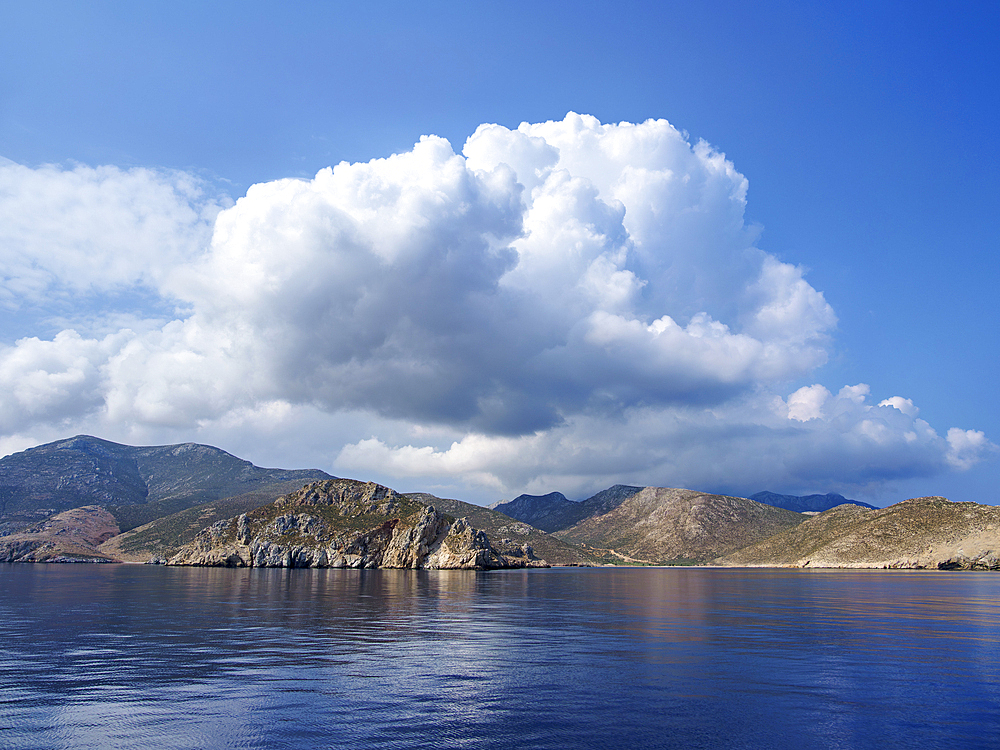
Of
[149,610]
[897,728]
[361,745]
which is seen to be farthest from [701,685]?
[149,610]

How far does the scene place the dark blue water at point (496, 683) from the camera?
24797 mm

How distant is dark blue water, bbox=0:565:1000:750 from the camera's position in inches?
976

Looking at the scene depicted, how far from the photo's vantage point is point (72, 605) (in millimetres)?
86375

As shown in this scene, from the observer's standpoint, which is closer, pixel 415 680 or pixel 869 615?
pixel 415 680

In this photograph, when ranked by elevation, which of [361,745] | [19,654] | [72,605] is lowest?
[72,605]

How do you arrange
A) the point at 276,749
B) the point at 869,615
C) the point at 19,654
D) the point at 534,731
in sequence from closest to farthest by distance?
1. the point at 276,749
2. the point at 534,731
3. the point at 19,654
4. the point at 869,615

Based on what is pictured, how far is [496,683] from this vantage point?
34.5m

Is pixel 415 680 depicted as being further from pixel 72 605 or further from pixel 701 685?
pixel 72 605

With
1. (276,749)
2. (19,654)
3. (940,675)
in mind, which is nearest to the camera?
(276,749)

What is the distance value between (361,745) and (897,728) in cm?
2288

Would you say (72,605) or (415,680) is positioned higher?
(415,680)

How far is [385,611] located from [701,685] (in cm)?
5582

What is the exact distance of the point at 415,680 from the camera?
35.2m

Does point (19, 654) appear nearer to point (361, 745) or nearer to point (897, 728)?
point (361, 745)
